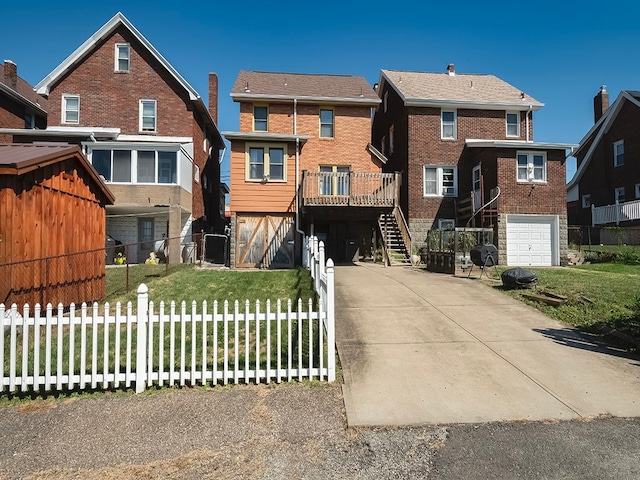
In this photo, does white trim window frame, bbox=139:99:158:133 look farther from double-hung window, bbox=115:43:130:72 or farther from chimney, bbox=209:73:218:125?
chimney, bbox=209:73:218:125

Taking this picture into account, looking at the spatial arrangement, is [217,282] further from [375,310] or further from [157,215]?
[157,215]

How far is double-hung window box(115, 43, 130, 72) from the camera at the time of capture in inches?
846

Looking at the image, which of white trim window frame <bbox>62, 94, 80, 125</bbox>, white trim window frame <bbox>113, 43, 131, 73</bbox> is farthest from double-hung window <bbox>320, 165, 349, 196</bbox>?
white trim window frame <bbox>62, 94, 80, 125</bbox>

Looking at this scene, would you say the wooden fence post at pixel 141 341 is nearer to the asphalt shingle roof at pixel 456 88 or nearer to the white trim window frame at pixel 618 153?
the asphalt shingle roof at pixel 456 88

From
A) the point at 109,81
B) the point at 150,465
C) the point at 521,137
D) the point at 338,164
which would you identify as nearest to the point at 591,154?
the point at 521,137

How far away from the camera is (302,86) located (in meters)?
21.5

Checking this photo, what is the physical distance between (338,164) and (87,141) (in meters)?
12.1

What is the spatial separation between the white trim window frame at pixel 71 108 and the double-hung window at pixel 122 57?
2.71 m

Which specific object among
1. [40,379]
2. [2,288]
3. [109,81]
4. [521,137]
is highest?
[109,81]

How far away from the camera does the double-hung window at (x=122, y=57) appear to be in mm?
21500

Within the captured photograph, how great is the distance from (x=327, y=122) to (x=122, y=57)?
11.8m

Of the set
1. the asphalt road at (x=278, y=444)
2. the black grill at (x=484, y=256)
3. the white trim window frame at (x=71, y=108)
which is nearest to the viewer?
the asphalt road at (x=278, y=444)

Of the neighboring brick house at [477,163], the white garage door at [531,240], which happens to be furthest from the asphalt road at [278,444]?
the neighboring brick house at [477,163]

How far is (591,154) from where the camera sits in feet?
94.1
